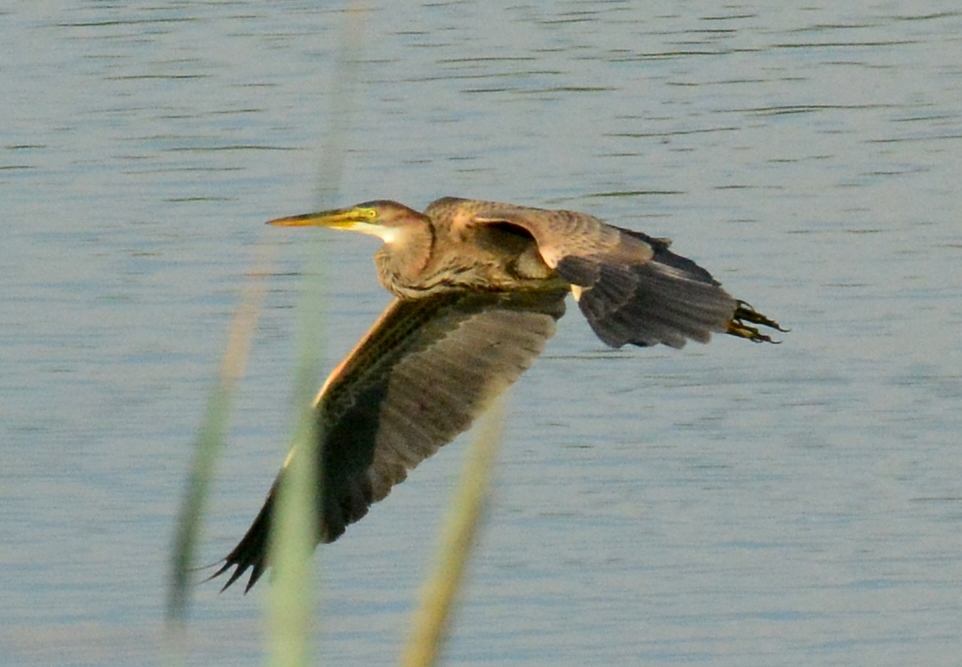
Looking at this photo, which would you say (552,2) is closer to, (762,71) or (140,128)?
(762,71)

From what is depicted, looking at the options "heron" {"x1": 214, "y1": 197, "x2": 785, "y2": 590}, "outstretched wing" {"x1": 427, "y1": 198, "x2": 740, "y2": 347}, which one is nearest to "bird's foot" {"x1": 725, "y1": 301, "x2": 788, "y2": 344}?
"heron" {"x1": 214, "y1": 197, "x2": 785, "y2": 590}

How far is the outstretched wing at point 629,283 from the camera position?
5.92 m

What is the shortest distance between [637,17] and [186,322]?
20.2 feet

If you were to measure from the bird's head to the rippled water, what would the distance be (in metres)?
0.74

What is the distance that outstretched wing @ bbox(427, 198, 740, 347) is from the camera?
19.4 feet

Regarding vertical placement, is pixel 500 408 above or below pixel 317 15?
above

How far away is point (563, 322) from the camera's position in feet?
33.9

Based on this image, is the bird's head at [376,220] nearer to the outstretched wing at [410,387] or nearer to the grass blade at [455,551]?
the outstretched wing at [410,387]

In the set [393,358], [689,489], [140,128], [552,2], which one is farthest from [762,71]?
[393,358]

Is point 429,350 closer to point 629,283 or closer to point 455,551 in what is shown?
point 629,283

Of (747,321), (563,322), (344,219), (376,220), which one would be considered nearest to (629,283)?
(747,321)

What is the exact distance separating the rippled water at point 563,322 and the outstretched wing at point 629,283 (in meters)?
0.95

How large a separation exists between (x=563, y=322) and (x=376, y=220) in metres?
2.74

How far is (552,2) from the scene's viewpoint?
16203 millimetres
